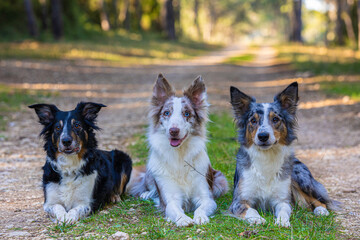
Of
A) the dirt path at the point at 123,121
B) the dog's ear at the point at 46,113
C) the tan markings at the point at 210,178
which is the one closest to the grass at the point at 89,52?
the dirt path at the point at 123,121

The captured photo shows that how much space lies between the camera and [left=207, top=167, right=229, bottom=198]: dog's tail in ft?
19.7

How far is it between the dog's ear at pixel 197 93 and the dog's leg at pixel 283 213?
1831 millimetres

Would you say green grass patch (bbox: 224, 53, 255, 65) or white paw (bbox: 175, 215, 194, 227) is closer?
white paw (bbox: 175, 215, 194, 227)

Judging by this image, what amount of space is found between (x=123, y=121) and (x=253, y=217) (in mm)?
7910

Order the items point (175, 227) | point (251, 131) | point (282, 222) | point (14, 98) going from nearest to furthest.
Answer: point (282, 222)
point (175, 227)
point (251, 131)
point (14, 98)

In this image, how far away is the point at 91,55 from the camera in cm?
2672

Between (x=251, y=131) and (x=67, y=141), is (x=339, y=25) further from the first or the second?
(x=67, y=141)

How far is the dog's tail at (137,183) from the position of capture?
650cm

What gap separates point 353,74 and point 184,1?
65806 mm

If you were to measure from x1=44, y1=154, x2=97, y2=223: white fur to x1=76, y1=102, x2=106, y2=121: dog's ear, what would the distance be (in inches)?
23.3

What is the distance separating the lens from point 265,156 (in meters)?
5.26

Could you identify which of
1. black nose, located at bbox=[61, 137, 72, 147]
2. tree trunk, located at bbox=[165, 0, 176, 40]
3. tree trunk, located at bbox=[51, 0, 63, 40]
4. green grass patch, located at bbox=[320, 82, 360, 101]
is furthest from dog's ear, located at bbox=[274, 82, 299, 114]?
tree trunk, located at bbox=[165, 0, 176, 40]

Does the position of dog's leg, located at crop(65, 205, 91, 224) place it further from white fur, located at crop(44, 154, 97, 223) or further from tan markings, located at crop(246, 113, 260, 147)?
tan markings, located at crop(246, 113, 260, 147)

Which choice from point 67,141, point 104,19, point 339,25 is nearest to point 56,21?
point 104,19
